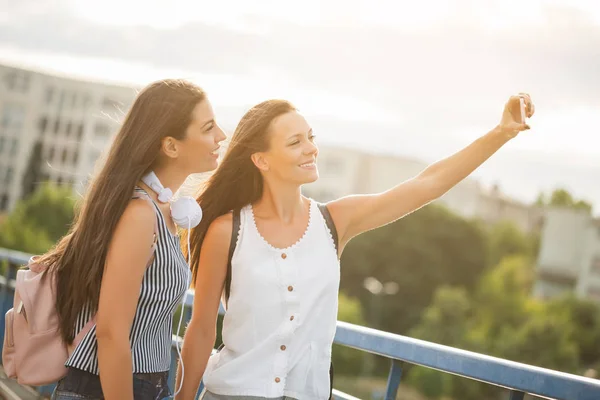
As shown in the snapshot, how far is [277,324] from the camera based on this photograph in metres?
2.99

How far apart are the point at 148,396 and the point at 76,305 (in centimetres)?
38

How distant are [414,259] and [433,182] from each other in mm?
62790

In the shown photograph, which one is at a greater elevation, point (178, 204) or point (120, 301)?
point (178, 204)

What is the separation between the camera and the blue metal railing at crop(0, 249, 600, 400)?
2398 millimetres

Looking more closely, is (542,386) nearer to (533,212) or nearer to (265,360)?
(265,360)

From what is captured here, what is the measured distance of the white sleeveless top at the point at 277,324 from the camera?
2.97 meters

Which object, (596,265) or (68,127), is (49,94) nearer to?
(68,127)

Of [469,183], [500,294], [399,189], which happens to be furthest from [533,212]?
[399,189]

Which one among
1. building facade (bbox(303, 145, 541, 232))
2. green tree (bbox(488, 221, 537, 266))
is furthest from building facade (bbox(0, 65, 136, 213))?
green tree (bbox(488, 221, 537, 266))

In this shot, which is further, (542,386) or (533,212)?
(533,212)

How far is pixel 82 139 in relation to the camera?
78.2 metres

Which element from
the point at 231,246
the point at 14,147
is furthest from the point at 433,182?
the point at 14,147

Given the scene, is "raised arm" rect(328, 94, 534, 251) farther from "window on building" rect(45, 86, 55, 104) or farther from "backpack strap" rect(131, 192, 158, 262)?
"window on building" rect(45, 86, 55, 104)

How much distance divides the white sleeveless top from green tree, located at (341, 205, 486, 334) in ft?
199
